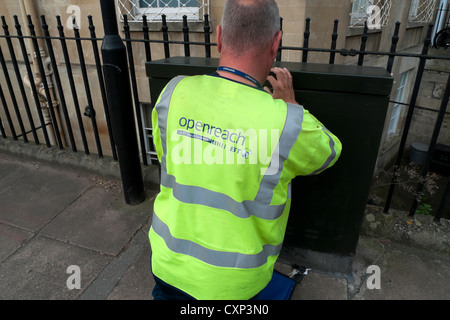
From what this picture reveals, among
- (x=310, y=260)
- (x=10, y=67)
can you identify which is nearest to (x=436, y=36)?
(x=310, y=260)

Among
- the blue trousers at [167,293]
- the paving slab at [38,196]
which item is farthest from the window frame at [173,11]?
the blue trousers at [167,293]

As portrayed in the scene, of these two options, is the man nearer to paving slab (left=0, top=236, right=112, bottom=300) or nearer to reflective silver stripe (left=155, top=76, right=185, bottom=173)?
reflective silver stripe (left=155, top=76, right=185, bottom=173)

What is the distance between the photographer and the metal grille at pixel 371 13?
5.94 meters

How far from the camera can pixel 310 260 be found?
2.38 meters

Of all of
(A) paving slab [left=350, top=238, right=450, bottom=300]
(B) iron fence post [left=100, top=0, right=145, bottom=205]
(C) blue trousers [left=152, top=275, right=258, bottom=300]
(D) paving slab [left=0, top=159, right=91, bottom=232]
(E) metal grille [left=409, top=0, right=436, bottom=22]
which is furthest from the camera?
(E) metal grille [left=409, top=0, right=436, bottom=22]

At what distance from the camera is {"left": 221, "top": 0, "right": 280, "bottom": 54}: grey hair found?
135cm

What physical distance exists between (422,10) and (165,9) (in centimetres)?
790

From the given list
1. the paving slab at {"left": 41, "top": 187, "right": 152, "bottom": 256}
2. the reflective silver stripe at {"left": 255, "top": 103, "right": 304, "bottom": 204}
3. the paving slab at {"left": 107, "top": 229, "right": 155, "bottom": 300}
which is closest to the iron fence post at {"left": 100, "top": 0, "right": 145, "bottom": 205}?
Answer: the paving slab at {"left": 41, "top": 187, "right": 152, "bottom": 256}

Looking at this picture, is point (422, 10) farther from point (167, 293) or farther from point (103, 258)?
point (167, 293)

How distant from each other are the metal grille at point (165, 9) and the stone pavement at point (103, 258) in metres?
3.50

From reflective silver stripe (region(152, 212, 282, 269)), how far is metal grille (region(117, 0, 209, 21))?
15.2 ft

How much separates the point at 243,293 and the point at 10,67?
8632 mm

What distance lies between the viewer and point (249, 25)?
1.35m

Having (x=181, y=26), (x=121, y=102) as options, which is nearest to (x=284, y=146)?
(x=121, y=102)
